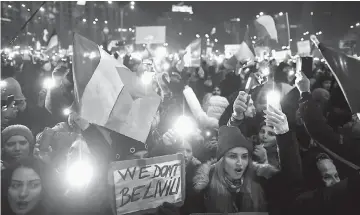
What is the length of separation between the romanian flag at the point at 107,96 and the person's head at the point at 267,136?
4.22ft

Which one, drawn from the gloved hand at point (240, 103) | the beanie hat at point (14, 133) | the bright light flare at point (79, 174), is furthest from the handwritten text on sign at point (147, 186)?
the beanie hat at point (14, 133)

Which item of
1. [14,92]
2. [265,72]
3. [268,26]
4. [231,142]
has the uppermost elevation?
[268,26]

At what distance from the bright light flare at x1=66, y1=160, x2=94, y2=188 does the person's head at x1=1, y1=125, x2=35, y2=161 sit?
79 centimetres

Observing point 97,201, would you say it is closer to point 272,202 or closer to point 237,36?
point 272,202

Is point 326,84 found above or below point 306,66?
below

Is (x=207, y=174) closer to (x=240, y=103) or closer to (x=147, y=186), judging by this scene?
(x=147, y=186)

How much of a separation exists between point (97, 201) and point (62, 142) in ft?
3.59

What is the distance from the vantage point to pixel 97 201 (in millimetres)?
3621

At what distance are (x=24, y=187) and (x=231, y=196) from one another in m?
1.91

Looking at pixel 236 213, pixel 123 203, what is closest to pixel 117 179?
pixel 123 203

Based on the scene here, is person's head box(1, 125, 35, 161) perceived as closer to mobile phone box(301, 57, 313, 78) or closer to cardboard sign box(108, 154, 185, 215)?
cardboard sign box(108, 154, 185, 215)

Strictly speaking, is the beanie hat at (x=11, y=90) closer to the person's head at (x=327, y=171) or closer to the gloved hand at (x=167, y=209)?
the gloved hand at (x=167, y=209)

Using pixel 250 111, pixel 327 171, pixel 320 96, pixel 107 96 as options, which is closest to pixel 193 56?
pixel 320 96

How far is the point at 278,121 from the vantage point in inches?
148
